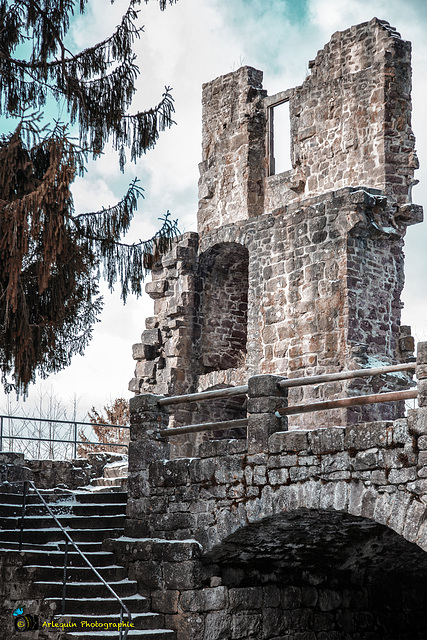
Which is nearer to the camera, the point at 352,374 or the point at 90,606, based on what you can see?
the point at 352,374

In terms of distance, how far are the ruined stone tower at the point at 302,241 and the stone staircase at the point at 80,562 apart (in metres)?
3.63

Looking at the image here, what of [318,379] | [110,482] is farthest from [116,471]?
[318,379]

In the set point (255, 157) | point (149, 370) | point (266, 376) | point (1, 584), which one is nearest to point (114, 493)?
point (1, 584)

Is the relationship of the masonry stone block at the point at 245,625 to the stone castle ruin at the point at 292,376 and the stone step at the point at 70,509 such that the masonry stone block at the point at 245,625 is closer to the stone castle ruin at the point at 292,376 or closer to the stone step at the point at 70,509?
the stone castle ruin at the point at 292,376

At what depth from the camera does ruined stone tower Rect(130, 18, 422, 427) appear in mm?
14438

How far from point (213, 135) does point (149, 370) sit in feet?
15.2

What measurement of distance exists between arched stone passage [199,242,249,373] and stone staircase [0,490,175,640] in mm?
4952

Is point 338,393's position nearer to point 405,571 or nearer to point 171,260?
point 405,571

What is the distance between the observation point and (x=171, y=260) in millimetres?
17219

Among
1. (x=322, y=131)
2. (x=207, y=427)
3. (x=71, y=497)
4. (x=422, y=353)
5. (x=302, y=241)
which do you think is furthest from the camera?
(x=322, y=131)

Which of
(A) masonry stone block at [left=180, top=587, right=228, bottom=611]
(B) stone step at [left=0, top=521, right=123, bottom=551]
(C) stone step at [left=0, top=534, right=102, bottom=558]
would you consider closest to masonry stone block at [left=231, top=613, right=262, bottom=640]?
(A) masonry stone block at [left=180, top=587, right=228, bottom=611]

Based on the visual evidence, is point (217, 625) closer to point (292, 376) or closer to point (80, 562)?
point (80, 562)

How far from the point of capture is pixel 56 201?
9.44 m

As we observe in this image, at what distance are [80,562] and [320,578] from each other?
2864 mm
